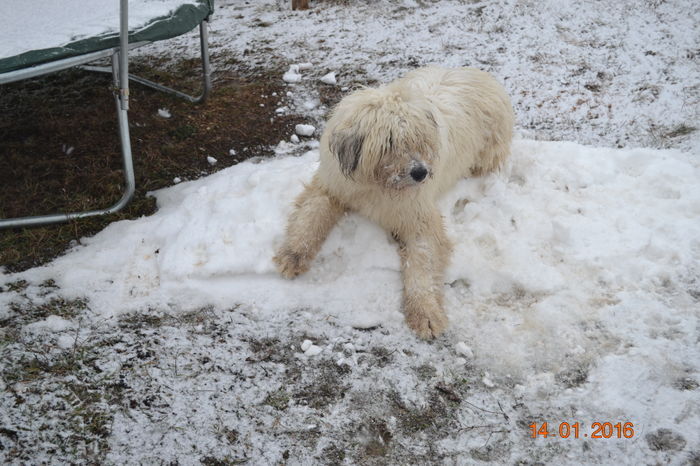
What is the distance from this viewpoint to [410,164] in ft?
9.54

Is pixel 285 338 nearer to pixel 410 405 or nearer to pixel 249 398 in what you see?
pixel 249 398

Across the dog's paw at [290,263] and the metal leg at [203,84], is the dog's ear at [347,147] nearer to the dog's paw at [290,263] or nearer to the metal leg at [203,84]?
the dog's paw at [290,263]

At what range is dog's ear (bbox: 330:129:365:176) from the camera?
2.91 m

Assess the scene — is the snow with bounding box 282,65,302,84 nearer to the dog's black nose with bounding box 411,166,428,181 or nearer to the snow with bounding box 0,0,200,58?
the snow with bounding box 0,0,200,58

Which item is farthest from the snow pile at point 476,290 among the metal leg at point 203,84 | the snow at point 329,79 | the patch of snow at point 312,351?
the snow at point 329,79

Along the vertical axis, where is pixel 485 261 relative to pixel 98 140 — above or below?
below

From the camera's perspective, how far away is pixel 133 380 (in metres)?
2.56

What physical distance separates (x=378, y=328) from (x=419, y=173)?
0.98 meters

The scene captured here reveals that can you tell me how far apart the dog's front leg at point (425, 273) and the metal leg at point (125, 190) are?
215 centimetres

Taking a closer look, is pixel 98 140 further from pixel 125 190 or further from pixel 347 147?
pixel 347 147

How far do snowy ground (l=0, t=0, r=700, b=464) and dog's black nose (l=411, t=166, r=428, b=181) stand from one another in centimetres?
71
